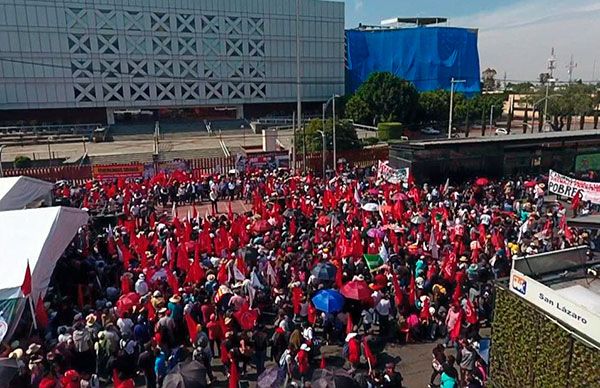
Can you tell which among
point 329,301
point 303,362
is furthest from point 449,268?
point 303,362

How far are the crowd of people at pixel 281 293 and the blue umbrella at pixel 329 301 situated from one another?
3 centimetres

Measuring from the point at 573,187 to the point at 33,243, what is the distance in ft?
59.2

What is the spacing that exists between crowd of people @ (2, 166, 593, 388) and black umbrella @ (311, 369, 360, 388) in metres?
0.05

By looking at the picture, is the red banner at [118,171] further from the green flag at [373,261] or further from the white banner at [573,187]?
the white banner at [573,187]

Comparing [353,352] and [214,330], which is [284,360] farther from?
[214,330]

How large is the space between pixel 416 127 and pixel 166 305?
46556 millimetres

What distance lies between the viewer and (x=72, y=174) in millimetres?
26797

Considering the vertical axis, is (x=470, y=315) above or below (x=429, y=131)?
above

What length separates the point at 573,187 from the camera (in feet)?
60.3

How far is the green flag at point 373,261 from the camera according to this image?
12.1 meters

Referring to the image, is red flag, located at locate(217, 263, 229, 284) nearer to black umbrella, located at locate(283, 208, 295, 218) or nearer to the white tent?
black umbrella, located at locate(283, 208, 295, 218)

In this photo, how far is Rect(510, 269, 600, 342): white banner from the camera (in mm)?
6152

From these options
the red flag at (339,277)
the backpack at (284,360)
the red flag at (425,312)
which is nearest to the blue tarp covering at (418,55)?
the red flag at (339,277)

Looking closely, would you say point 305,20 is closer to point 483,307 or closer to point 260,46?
point 260,46
